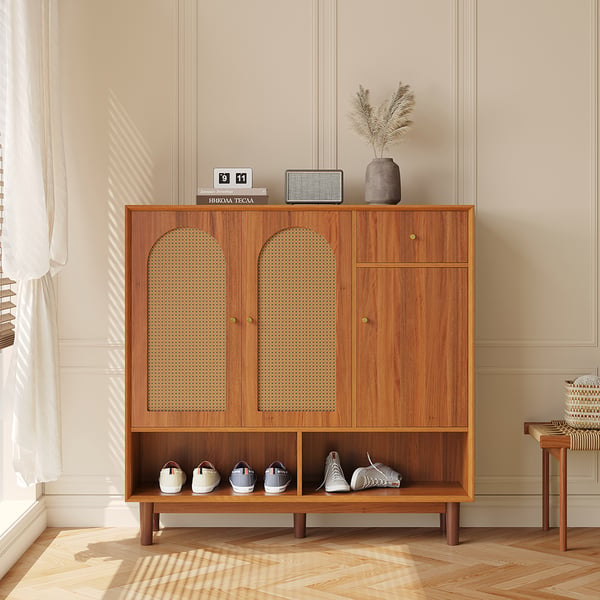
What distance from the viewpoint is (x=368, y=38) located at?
3.04m

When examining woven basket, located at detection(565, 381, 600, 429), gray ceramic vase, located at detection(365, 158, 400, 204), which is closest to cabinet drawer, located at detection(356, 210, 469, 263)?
gray ceramic vase, located at detection(365, 158, 400, 204)

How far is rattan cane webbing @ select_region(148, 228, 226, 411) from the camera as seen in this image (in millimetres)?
2699

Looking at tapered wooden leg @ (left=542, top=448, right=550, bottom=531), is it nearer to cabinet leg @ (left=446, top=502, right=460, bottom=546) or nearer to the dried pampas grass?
cabinet leg @ (left=446, top=502, right=460, bottom=546)

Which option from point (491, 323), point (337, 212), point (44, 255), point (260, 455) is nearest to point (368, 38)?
point (337, 212)

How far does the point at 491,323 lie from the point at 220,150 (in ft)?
4.66

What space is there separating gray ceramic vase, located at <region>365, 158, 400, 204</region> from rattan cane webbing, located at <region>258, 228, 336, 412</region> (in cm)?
33

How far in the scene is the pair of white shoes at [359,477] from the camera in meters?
2.75

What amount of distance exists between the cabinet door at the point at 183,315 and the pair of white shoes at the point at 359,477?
51 cm

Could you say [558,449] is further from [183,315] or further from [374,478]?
[183,315]

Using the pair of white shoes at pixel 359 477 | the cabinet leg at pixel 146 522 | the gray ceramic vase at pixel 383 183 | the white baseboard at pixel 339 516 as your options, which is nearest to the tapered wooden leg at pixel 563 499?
the white baseboard at pixel 339 516

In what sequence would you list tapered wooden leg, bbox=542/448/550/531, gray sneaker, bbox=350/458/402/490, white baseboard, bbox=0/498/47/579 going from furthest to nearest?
tapered wooden leg, bbox=542/448/550/531 → gray sneaker, bbox=350/458/402/490 → white baseboard, bbox=0/498/47/579

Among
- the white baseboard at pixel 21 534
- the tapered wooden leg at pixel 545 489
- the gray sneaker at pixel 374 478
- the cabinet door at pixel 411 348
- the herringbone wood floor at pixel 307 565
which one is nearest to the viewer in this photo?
the herringbone wood floor at pixel 307 565

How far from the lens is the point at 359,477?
2795 mm

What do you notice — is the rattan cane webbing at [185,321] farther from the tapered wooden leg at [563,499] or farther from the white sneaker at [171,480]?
the tapered wooden leg at [563,499]
